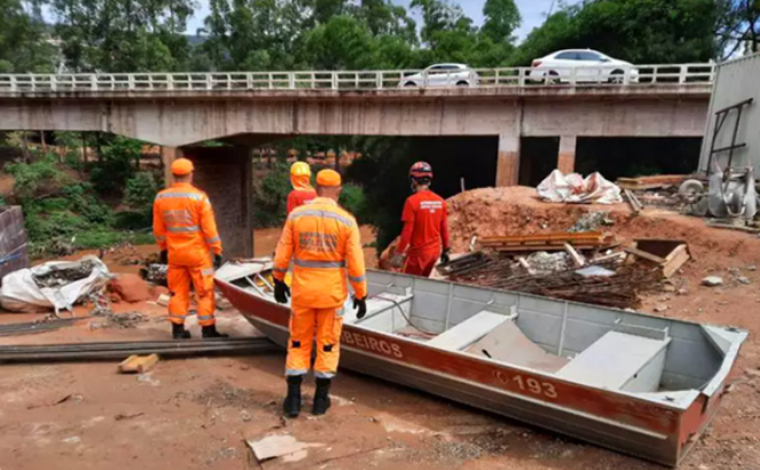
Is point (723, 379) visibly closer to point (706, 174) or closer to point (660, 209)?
point (660, 209)

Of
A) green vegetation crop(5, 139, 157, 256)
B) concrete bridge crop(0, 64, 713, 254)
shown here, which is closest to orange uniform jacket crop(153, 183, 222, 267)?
concrete bridge crop(0, 64, 713, 254)

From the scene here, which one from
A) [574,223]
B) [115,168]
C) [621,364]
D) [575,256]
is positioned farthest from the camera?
[115,168]

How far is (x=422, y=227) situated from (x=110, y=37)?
3316 cm

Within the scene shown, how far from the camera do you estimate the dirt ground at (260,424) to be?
12.1ft

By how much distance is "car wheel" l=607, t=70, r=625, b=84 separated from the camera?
46.3 feet

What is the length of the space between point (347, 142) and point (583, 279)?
88.8 ft

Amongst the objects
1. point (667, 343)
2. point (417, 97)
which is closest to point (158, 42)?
point (417, 97)

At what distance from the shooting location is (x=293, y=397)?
431cm

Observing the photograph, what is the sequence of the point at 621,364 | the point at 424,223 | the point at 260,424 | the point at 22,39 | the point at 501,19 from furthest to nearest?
the point at 501,19
the point at 22,39
the point at 424,223
the point at 260,424
the point at 621,364

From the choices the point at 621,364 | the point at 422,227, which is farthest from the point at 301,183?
the point at 621,364

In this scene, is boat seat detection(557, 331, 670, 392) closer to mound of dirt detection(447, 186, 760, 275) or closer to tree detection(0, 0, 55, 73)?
mound of dirt detection(447, 186, 760, 275)

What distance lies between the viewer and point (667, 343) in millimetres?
4426

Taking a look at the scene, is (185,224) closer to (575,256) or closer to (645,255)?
(575,256)

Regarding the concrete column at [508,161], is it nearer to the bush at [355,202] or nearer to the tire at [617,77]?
the tire at [617,77]
